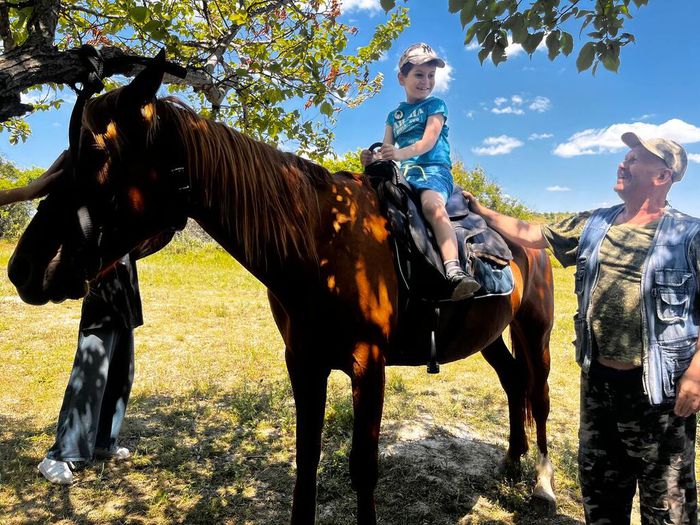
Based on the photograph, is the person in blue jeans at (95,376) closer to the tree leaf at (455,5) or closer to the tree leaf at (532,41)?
the tree leaf at (455,5)

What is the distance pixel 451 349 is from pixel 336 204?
3.85 ft

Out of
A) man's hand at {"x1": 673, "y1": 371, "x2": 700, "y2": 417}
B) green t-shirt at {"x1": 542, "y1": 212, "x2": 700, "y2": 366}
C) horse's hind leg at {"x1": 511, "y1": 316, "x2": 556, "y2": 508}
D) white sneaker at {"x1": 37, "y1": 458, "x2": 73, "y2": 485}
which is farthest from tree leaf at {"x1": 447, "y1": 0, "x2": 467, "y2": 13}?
white sneaker at {"x1": 37, "y1": 458, "x2": 73, "y2": 485}

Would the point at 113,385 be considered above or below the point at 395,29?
below

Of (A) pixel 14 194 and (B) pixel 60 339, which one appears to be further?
(B) pixel 60 339

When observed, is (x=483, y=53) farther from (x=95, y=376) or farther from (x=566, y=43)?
(x=95, y=376)

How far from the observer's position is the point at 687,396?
167cm

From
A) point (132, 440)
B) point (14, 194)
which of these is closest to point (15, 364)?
point (132, 440)

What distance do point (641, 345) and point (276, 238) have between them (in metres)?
1.59

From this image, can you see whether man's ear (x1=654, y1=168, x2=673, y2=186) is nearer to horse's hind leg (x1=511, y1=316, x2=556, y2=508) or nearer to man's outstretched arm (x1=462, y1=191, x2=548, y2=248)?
man's outstretched arm (x1=462, y1=191, x2=548, y2=248)

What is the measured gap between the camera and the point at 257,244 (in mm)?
1859

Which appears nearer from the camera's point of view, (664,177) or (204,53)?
(664,177)

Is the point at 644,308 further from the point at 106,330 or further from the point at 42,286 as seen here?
the point at 106,330

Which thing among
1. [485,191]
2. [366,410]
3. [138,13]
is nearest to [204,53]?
[138,13]

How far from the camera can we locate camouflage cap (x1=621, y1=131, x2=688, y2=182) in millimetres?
1790
